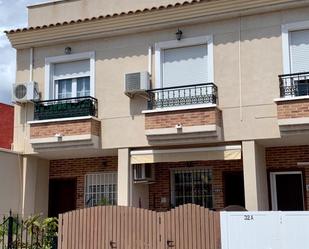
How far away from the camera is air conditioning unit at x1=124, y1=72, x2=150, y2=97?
18.5 metres

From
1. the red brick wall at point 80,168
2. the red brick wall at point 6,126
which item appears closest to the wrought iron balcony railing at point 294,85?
the red brick wall at point 80,168

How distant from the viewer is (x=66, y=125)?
19.3 m

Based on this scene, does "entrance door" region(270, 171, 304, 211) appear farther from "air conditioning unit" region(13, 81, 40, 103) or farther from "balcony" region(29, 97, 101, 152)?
"air conditioning unit" region(13, 81, 40, 103)

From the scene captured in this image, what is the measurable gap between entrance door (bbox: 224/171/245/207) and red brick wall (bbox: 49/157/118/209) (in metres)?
4.61

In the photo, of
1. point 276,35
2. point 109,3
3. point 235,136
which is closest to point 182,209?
point 235,136

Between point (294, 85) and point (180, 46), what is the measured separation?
4.35 meters

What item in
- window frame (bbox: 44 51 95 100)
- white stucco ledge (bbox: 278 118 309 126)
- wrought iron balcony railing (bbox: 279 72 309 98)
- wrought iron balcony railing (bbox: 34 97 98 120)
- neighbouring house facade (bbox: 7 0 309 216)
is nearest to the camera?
white stucco ledge (bbox: 278 118 309 126)

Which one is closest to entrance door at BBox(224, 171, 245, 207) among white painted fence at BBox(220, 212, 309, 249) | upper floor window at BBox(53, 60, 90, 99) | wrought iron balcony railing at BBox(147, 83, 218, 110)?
wrought iron balcony railing at BBox(147, 83, 218, 110)

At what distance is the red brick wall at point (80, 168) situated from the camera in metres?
21.4

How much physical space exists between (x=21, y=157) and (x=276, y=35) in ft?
35.1

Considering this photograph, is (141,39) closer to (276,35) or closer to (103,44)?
(103,44)

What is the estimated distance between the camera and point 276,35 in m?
17.4

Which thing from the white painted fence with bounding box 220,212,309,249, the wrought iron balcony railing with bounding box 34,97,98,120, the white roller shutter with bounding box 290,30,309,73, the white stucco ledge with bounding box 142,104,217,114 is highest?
the white roller shutter with bounding box 290,30,309,73

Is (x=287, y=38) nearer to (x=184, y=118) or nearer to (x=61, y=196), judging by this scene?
(x=184, y=118)
